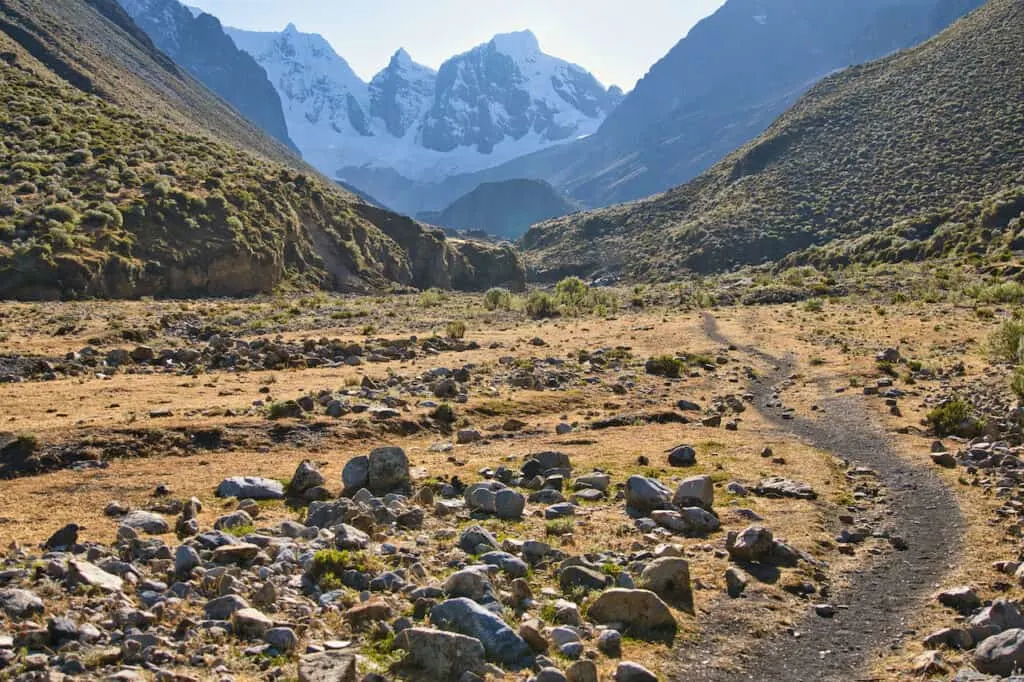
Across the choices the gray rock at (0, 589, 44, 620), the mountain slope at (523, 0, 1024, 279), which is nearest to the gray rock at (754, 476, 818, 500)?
the gray rock at (0, 589, 44, 620)

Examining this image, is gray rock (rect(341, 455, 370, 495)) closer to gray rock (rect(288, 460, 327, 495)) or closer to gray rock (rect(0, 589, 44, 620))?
gray rock (rect(288, 460, 327, 495))

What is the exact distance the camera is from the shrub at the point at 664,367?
27.0m

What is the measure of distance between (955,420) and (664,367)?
35.3ft

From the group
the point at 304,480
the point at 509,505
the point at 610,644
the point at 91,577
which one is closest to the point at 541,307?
the point at 304,480

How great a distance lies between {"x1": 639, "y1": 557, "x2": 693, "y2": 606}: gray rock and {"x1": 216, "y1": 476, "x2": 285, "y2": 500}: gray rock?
19.1 ft

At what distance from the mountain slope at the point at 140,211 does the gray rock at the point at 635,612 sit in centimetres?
3602

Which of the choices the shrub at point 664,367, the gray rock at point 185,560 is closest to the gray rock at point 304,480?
the gray rock at point 185,560

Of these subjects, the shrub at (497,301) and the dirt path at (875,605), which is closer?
the dirt path at (875,605)

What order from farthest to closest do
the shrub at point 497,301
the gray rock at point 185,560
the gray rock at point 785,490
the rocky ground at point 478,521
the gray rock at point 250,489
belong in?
1. the shrub at point 497,301
2. the gray rock at point 785,490
3. the gray rock at point 250,489
4. the gray rock at point 185,560
5. the rocky ground at point 478,521

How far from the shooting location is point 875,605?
8844mm

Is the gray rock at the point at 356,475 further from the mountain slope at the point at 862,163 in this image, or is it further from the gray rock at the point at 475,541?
the mountain slope at the point at 862,163

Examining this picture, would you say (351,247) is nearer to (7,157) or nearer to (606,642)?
(7,157)

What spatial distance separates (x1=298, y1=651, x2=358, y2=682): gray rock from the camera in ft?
19.7

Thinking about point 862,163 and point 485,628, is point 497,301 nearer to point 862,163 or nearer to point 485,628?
point 485,628
